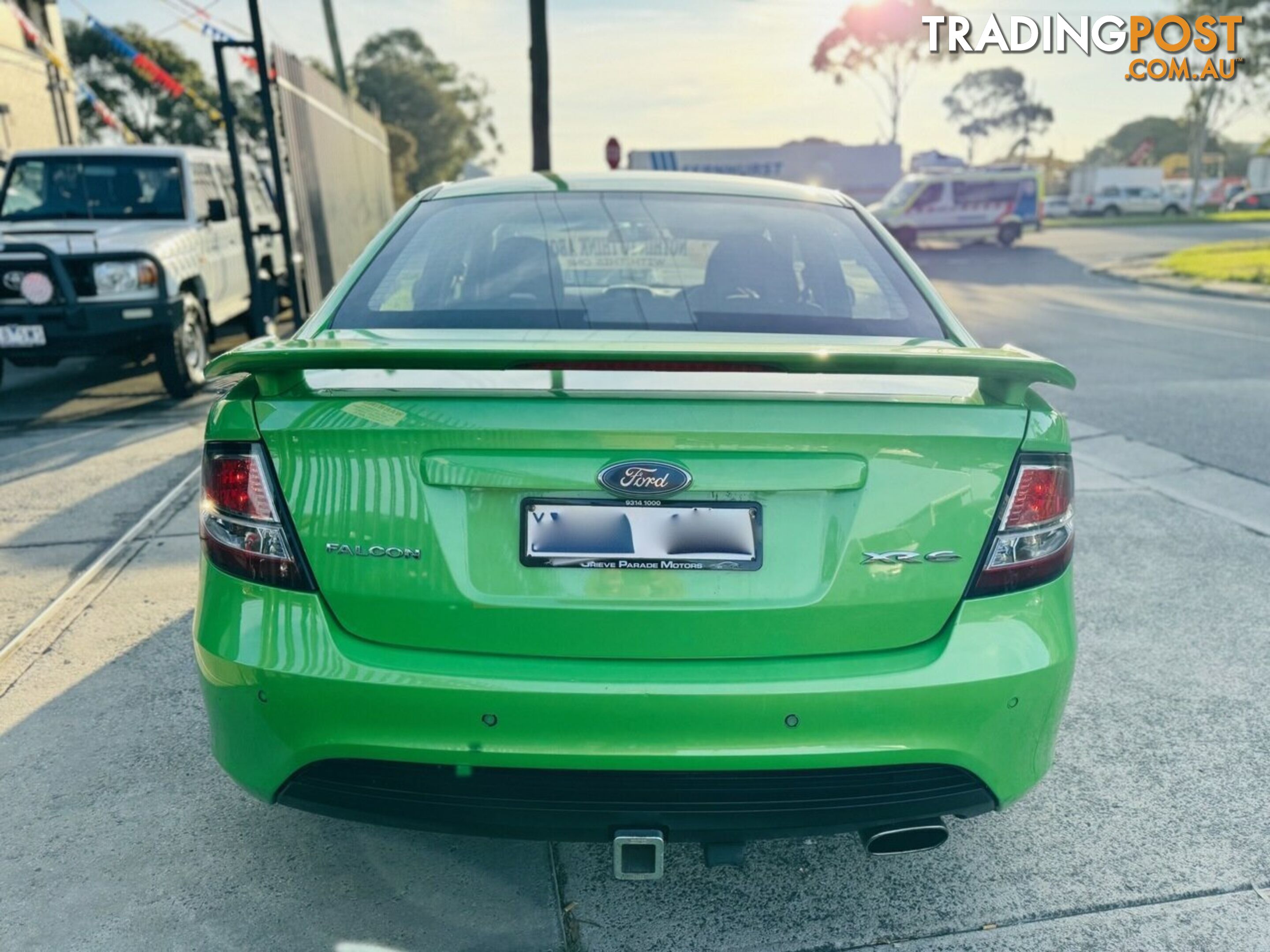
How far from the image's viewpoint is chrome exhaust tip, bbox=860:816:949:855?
195cm

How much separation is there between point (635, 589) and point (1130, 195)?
65306mm

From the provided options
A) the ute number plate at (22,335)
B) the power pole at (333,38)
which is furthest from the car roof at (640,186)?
the power pole at (333,38)

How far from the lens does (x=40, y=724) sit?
3119mm

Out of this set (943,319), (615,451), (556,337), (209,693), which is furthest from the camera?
(943,319)

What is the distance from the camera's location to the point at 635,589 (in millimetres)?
1837

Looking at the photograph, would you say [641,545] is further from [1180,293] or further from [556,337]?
[1180,293]

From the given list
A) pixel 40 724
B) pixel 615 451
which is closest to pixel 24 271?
pixel 40 724

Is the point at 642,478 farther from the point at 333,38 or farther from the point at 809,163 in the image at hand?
the point at 809,163

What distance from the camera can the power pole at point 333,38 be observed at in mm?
24969

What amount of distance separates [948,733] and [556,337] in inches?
47.3

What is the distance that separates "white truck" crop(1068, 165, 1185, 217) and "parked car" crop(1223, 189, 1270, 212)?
2814mm

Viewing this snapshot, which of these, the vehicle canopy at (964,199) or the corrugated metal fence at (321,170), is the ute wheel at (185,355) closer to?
the corrugated metal fence at (321,170)

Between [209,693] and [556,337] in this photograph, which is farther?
[556,337]

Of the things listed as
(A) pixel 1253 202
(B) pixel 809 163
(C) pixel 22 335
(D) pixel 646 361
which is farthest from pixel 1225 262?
(A) pixel 1253 202
